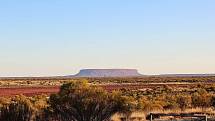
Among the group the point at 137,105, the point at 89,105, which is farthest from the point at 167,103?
the point at 89,105

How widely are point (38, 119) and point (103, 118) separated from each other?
3.43 metres

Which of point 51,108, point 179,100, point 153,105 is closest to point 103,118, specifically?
point 51,108

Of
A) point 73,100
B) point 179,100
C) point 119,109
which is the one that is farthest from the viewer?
point 179,100

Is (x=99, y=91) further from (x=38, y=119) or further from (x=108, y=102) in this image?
(x=38, y=119)

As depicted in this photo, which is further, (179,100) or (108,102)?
(179,100)

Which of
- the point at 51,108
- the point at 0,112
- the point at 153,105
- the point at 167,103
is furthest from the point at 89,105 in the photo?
the point at 167,103

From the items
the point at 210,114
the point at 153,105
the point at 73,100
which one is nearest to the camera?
the point at 73,100

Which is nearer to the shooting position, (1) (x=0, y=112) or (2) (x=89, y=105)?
(2) (x=89, y=105)

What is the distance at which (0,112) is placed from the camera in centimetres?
2389

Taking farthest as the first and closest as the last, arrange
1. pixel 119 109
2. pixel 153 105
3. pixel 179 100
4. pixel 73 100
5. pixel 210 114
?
pixel 179 100, pixel 153 105, pixel 210 114, pixel 119 109, pixel 73 100

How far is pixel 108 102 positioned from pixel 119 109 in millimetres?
1253

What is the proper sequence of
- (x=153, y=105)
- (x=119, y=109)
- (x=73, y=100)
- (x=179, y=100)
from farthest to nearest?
1. (x=179, y=100)
2. (x=153, y=105)
3. (x=119, y=109)
4. (x=73, y=100)

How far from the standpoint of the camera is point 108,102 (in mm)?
22766

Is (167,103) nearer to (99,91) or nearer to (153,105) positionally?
(153,105)
